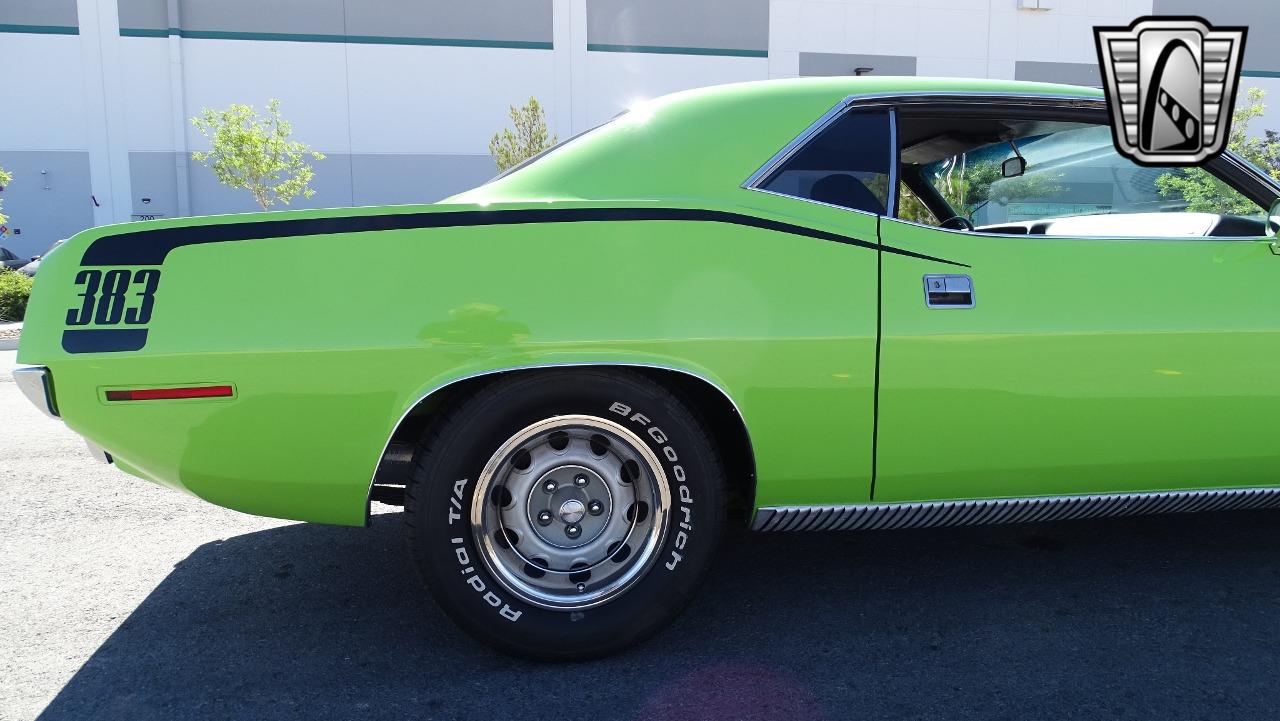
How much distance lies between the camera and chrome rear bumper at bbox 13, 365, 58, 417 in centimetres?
209

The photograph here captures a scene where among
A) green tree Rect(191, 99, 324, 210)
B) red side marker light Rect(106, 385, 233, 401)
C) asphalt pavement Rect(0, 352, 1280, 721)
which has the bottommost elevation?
asphalt pavement Rect(0, 352, 1280, 721)

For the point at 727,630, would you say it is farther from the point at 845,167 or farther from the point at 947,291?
the point at 845,167

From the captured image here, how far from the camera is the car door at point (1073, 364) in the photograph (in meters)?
2.32

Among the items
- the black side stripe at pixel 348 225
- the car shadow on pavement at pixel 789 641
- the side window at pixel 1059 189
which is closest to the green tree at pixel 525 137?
the side window at pixel 1059 189

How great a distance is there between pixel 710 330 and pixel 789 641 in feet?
2.97

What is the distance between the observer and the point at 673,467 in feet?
7.48

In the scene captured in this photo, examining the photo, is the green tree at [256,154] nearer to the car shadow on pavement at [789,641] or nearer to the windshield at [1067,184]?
the car shadow on pavement at [789,641]

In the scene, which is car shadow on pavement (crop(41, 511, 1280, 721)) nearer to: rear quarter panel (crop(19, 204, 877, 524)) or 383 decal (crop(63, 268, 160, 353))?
rear quarter panel (crop(19, 204, 877, 524))

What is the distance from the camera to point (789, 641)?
8.02 ft

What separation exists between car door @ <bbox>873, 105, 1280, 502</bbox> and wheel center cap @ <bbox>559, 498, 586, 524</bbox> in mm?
800

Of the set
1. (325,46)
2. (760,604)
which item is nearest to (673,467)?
(760,604)

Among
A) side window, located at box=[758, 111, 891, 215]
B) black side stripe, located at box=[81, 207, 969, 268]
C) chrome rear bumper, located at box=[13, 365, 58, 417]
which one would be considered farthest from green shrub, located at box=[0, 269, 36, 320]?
side window, located at box=[758, 111, 891, 215]

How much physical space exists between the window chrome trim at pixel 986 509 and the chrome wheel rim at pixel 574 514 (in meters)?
0.33

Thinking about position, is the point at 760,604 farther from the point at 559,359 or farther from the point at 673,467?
the point at 559,359
